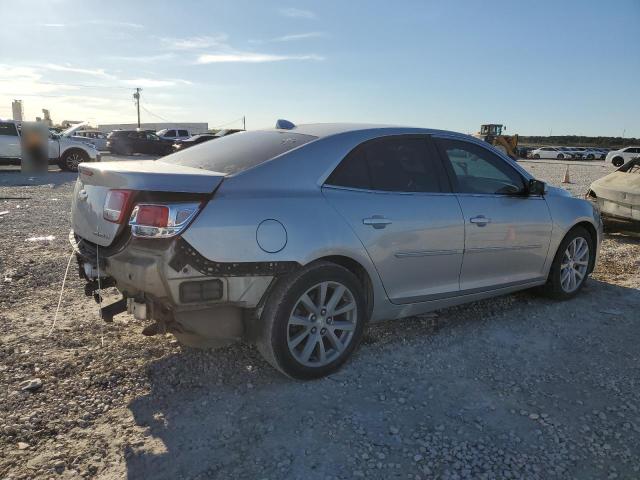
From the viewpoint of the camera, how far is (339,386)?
3.28 metres

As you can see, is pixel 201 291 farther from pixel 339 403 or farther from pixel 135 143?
pixel 135 143

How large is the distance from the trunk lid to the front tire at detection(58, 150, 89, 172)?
56.3 ft

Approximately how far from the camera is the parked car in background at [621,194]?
752cm

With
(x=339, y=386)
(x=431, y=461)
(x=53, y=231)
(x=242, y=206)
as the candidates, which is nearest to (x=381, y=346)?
(x=339, y=386)

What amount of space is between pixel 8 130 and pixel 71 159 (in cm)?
212

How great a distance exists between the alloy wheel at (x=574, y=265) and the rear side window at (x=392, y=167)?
74.1 inches

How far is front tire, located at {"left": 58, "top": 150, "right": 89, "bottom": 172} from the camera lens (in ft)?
61.9

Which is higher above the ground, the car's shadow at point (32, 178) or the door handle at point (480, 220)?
the door handle at point (480, 220)

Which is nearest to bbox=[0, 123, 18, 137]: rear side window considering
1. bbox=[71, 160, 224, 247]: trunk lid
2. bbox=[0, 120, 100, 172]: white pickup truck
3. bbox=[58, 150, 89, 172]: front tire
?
bbox=[0, 120, 100, 172]: white pickup truck

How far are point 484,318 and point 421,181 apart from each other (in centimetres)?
146

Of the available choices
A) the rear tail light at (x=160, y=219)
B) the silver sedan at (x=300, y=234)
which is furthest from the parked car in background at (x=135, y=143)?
the rear tail light at (x=160, y=219)

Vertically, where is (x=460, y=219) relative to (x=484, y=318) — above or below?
above

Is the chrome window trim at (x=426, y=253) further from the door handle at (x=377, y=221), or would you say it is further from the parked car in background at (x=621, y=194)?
the parked car in background at (x=621, y=194)

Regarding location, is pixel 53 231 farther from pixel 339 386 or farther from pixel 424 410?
pixel 424 410
